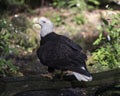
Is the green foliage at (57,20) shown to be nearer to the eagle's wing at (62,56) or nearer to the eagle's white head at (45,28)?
the eagle's white head at (45,28)

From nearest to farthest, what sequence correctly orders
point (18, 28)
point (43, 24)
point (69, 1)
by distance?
point (43, 24) < point (18, 28) < point (69, 1)

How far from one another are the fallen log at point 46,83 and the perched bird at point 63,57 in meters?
0.26

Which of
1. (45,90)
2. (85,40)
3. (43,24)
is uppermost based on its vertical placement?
(43,24)

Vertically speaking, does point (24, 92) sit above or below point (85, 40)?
above

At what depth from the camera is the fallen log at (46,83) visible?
670 cm

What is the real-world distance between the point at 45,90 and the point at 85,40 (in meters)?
7.18

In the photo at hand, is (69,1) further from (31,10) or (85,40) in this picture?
(85,40)

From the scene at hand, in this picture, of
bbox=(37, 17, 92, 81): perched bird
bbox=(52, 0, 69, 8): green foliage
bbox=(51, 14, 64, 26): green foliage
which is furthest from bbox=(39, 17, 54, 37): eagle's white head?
bbox=(52, 0, 69, 8): green foliage

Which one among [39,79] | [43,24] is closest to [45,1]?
[43,24]

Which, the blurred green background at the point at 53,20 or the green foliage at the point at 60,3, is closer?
the blurred green background at the point at 53,20

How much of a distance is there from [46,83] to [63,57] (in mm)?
519

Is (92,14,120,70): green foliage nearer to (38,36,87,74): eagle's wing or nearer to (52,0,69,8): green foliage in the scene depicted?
(38,36,87,74): eagle's wing

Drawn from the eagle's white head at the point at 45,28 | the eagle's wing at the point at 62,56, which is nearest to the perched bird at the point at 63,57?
the eagle's wing at the point at 62,56

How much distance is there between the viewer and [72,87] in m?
6.84
